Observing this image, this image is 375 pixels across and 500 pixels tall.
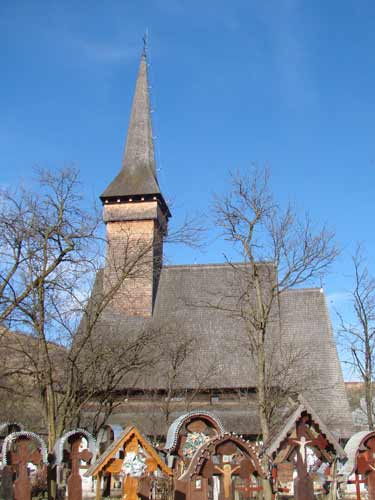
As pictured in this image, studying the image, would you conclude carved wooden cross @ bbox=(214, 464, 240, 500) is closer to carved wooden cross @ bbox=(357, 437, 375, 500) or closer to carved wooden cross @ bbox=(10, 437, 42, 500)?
carved wooden cross @ bbox=(357, 437, 375, 500)

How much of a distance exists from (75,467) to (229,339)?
16.5 m

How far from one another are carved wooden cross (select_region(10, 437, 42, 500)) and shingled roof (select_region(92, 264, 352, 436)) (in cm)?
1040

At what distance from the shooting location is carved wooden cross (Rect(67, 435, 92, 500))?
12.0 meters

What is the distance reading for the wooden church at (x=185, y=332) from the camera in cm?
2462

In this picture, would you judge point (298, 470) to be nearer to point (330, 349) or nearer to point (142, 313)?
point (330, 349)

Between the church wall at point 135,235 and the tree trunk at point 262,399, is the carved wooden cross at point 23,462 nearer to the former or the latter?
the tree trunk at point 262,399

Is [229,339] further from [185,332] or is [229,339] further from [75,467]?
[75,467]

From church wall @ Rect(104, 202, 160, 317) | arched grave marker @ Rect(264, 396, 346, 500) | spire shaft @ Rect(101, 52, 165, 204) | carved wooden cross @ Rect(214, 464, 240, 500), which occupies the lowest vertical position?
carved wooden cross @ Rect(214, 464, 240, 500)

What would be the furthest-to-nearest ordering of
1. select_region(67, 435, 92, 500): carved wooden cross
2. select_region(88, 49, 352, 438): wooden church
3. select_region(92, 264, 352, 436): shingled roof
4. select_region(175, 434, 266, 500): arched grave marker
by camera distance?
select_region(92, 264, 352, 436): shingled roof, select_region(88, 49, 352, 438): wooden church, select_region(67, 435, 92, 500): carved wooden cross, select_region(175, 434, 266, 500): arched grave marker

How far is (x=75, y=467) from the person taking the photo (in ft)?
41.1

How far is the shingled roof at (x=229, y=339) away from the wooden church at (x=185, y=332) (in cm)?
5

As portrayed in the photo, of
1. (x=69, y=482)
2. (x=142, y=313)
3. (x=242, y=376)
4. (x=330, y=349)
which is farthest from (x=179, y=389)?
(x=69, y=482)

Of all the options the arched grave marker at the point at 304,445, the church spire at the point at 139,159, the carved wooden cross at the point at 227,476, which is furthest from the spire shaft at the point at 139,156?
the carved wooden cross at the point at 227,476

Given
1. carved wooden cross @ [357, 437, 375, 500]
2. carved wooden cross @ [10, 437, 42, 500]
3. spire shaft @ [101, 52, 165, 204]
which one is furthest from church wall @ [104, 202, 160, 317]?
carved wooden cross @ [357, 437, 375, 500]
